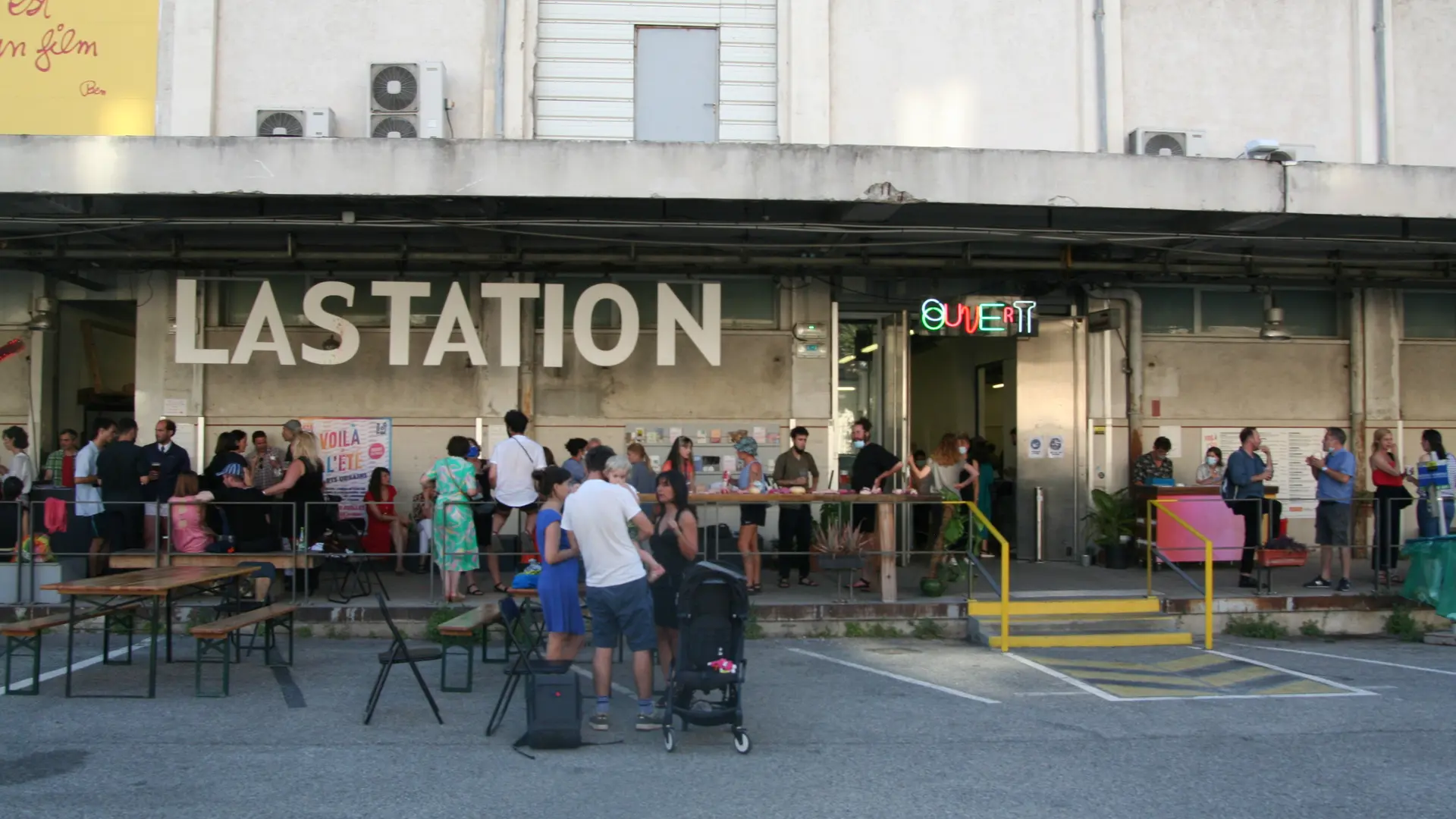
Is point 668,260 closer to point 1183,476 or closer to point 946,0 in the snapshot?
point 946,0

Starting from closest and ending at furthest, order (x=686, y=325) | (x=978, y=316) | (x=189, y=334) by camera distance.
Result: (x=189, y=334) → (x=686, y=325) → (x=978, y=316)

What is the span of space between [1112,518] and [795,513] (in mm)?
4355

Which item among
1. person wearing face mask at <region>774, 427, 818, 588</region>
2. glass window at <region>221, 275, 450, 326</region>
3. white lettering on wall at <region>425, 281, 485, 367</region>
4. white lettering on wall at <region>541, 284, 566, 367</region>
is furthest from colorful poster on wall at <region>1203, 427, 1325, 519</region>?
glass window at <region>221, 275, 450, 326</region>

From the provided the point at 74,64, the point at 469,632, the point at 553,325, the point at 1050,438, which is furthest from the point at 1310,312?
the point at 74,64

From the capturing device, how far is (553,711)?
7.00m

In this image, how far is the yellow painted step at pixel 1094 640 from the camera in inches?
424

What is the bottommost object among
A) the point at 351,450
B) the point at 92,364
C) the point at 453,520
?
the point at 453,520

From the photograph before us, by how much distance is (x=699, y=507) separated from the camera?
13.4 metres

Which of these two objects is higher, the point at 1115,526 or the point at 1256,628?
the point at 1115,526

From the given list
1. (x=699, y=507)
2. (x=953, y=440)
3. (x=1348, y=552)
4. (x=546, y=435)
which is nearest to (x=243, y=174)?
(x=546, y=435)

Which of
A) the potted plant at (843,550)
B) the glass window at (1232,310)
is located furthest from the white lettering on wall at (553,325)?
the glass window at (1232,310)

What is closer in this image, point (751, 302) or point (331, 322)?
point (331, 322)

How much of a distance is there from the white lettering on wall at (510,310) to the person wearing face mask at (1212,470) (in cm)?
895

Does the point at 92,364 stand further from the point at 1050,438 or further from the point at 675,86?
the point at 1050,438
